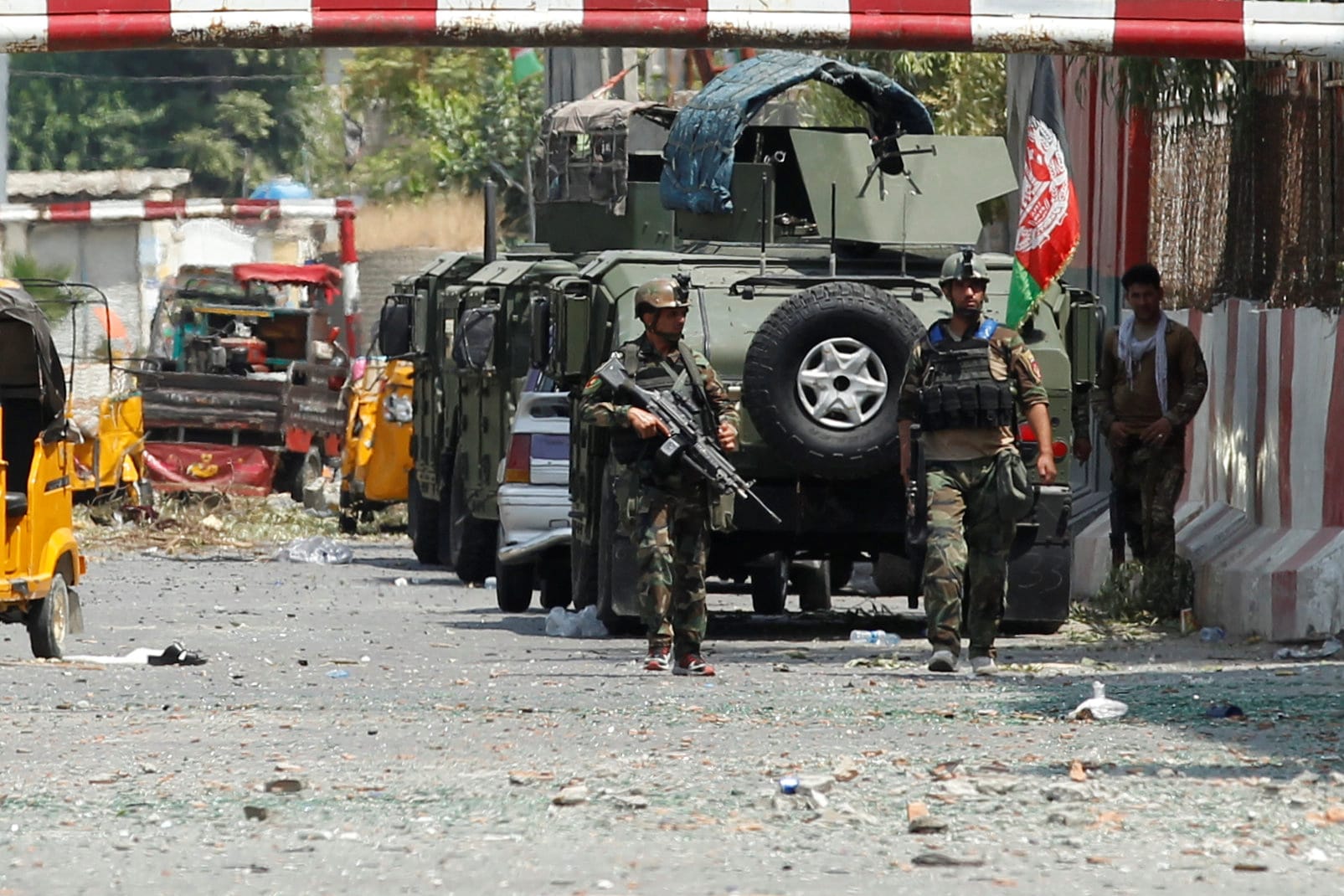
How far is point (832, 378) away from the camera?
46.2 ft

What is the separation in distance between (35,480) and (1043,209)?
18.0ft

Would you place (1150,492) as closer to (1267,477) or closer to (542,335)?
(1267,477)

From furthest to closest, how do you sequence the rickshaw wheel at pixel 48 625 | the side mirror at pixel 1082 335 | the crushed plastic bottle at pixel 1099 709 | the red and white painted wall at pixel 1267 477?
1. the side mirror at pixel 1082 335
2. the red and white painted wall at pixel 1267 477
3. the rickshaw wheel at pixel 48 625
4. the crushed plastic bottle at pixel 1099 709

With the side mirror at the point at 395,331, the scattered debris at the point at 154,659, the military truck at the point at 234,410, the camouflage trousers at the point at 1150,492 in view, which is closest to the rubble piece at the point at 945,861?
the scattered debris at the point at 154,659

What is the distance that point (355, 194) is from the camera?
221 feet

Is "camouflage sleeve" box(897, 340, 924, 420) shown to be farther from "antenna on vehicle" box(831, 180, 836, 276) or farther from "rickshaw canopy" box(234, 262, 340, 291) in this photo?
"rickshaw canopy" box(234, 262, 340, 291)

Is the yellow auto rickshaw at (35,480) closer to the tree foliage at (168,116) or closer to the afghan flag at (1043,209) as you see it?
the afghan flag at (1043,209)

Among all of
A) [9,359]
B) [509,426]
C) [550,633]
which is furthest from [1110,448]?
[9,359]

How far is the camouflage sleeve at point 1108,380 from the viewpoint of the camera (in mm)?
15695

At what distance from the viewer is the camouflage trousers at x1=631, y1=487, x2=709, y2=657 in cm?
1255

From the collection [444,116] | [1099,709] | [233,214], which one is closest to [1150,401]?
[1099,709]

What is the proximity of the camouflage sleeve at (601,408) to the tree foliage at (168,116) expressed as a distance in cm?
5403

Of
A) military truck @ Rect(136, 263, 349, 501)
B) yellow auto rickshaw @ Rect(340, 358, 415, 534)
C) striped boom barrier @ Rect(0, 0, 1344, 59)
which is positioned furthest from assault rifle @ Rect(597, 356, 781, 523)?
military truck @ Rect(136, 263, 349, 501)

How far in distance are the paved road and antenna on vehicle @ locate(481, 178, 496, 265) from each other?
7930 millimetres
